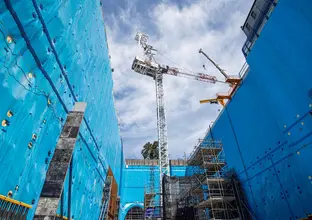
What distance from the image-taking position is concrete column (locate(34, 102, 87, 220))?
3.83m

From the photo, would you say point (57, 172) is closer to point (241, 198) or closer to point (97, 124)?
point (97, 124)

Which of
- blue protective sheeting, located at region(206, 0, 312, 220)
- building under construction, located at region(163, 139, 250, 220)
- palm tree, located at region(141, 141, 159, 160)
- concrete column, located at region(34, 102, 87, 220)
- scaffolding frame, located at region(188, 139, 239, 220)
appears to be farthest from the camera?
palm tree, located at region(141, 141, 159, 160)

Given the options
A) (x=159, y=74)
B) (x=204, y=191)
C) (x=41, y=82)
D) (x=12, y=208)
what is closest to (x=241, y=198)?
(x=204, y=191)

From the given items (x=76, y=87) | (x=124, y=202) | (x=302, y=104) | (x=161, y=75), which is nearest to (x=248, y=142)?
(x=302, y=104)

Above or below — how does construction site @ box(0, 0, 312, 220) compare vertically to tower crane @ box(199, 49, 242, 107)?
below

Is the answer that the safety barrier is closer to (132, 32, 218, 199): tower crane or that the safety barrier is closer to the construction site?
the construction site

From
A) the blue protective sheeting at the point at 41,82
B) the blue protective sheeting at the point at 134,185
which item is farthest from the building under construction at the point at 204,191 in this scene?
the blue protective sheeting at the point at 41,82

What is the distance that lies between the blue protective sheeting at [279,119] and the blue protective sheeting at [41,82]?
743 centimetres

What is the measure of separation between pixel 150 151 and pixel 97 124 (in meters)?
31.8

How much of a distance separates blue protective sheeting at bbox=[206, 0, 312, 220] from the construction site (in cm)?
5

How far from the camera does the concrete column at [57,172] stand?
3.83 meters

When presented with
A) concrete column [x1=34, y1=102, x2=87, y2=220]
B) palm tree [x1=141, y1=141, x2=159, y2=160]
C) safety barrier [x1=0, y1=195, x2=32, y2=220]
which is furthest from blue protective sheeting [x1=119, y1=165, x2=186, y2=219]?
safety barrier [x1=0, y1=195, x2=32, y2=220]

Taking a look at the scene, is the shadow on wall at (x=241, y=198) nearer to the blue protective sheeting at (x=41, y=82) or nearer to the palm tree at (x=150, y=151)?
the blue protective sheeting at (x=41, y=82)

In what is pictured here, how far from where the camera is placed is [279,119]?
8.52m
